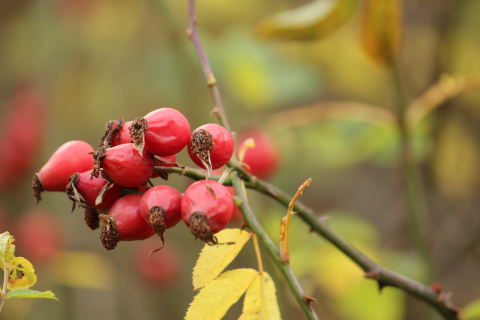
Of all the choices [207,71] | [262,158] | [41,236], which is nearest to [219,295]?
[207,71]

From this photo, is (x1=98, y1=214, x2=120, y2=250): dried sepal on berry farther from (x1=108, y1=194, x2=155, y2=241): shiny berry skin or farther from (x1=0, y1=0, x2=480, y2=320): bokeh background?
(x1=0, y1=0, x2=480, y2=320): bokeh background

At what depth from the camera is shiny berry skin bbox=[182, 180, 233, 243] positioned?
0.68 metres

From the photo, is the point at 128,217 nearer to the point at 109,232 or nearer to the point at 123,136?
the point at 109,232

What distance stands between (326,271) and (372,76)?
178cm

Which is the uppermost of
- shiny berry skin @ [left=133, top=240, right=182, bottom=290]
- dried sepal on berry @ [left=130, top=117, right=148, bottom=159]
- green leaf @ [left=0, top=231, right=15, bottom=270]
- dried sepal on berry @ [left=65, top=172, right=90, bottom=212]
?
dried sepal on berry @ [left=130, top=117, right=148, bottom=159]

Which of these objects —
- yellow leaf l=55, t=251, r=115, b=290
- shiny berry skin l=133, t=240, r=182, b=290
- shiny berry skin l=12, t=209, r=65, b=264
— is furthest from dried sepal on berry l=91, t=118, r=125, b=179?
shiny berry skin l=133, t=240, r=182, b=290

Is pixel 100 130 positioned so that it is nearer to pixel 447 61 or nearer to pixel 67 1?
pixel 67 1

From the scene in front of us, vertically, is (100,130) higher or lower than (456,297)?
higher

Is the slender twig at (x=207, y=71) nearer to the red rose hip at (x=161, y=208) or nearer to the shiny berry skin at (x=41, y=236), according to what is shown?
the red rose hip at (x=161, y=208)

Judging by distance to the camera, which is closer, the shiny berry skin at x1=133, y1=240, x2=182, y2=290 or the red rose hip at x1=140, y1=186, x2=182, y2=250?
the red rose hip at x1=140, y1=186, x2=182, y2=250

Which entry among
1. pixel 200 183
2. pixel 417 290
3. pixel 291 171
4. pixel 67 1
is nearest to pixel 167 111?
pixel 200 183

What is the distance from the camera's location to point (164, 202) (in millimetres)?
730

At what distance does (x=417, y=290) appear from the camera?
1.03m

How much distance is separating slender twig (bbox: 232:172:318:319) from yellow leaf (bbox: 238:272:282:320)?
9 centimetres
